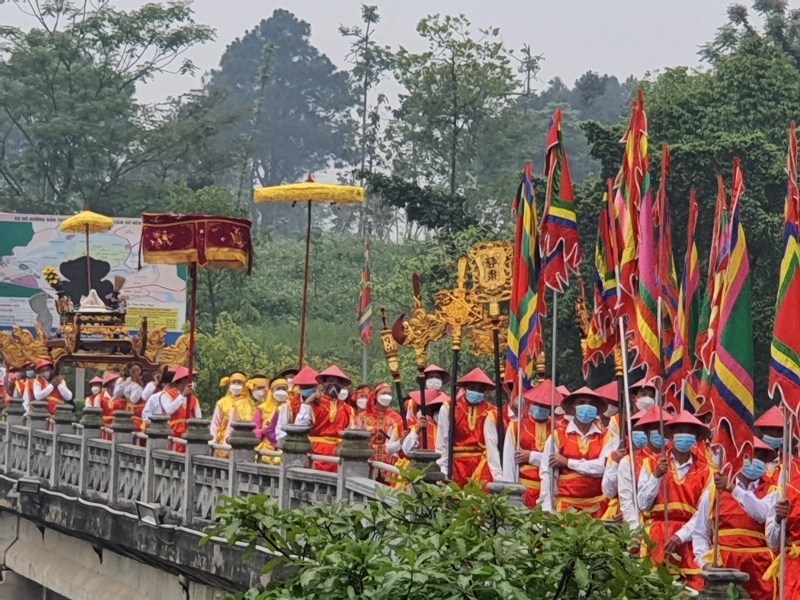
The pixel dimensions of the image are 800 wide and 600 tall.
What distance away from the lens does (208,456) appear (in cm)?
1543

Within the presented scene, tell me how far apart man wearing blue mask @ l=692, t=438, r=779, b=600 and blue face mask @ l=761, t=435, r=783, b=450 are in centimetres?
32

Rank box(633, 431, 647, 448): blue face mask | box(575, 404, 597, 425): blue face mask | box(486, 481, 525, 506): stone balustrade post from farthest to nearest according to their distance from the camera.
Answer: box(575, 404, 597, 425): blue face mask
box(633, 431, 647, 448): blue face mask
box(486, 481, 525, 506): stone balustrade post

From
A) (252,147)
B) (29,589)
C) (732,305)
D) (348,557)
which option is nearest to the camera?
(348,557)

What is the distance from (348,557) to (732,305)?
4998 mm

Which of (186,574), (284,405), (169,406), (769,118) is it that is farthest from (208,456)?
(769,118)

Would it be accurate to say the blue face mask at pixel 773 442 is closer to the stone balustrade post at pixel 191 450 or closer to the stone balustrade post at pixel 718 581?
the stone balustrade post at pixel 718 581

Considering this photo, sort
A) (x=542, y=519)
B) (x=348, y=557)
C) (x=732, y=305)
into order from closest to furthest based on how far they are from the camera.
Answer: (x=348, y=557) < (x=542, y=519) < (x=732, y=305)

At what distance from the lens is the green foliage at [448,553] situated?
612cm

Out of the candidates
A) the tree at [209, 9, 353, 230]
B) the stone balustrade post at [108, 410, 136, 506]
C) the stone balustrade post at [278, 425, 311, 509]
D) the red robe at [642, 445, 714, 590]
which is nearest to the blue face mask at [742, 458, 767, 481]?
the red robe at [642, 445, 714, 590]

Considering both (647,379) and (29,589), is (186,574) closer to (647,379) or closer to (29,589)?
(647,379)

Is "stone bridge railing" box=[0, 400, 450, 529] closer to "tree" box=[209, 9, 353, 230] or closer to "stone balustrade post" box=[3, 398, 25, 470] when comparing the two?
"stone balustrade post" box=[3, 398, 25, 470]

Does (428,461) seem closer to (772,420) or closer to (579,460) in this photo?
(772,420)

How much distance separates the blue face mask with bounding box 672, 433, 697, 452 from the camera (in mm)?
10984

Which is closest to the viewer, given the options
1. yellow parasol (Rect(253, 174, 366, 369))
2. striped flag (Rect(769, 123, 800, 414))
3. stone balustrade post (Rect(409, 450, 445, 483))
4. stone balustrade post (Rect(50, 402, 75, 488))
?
striped flag (Rect(769, 123, 800, 414))
